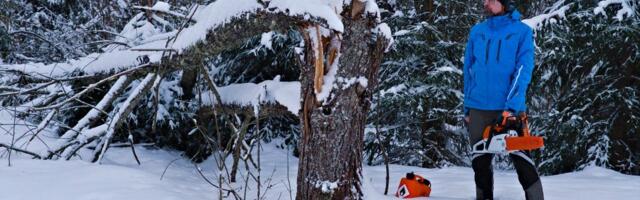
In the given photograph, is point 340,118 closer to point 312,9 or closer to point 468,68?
point 312,9

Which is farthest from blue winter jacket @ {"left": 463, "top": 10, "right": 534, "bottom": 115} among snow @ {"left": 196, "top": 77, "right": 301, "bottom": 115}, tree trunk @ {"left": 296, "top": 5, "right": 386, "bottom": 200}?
snow @ {"left": 196, "top": 77, "right": 301, "bottom": 115}

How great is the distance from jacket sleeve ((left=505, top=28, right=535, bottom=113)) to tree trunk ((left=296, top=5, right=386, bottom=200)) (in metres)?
0.78

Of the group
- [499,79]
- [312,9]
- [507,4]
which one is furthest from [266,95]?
[507,4]

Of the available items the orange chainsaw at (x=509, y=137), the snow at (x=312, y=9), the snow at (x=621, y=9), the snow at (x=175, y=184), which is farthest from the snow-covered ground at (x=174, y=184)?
the snow at (x=621, y=9)

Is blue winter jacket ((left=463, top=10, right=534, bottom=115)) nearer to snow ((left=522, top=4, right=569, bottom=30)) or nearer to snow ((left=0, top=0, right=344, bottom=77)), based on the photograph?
snow ((left=0, top=0, right=344, bottom=77))

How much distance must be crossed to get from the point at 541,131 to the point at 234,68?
3.87m

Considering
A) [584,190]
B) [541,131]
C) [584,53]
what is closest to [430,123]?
[541,131]

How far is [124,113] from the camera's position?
4477 mm

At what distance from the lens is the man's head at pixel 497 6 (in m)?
3.35

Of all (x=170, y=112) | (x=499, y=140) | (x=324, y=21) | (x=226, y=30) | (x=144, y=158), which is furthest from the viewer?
(x=170, y=112)

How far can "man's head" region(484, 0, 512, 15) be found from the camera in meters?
3.35

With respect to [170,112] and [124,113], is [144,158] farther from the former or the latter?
[124,113]

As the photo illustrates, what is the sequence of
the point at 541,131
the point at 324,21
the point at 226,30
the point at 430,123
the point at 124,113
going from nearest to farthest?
the point at 324,21 → the point at 226,30 → the point at 124,113 → the point at 541,131 → the point at 430,123

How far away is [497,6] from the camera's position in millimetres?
3375
